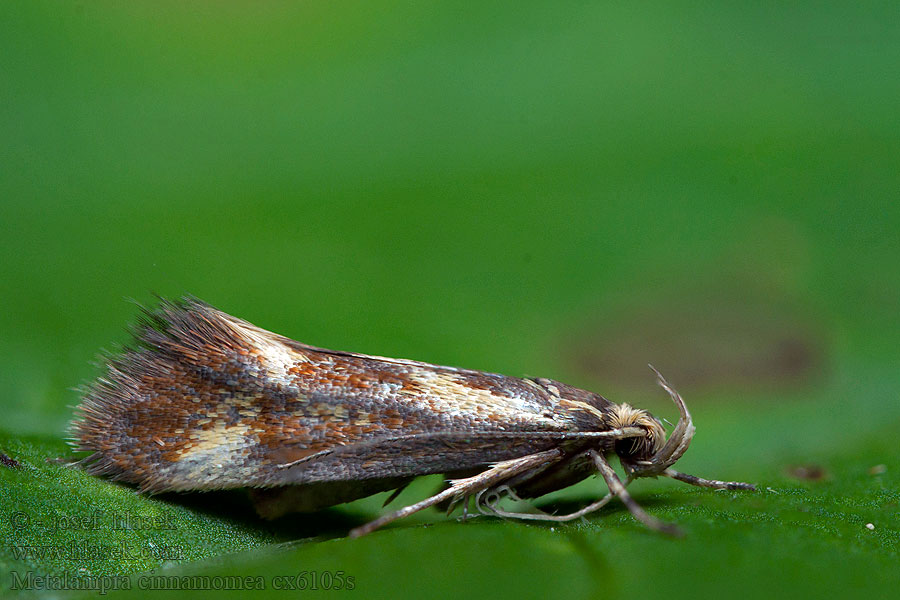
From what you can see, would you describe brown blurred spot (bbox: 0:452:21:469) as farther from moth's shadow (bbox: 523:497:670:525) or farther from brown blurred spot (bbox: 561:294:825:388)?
brown blurred spot (bbox: 561:294:825:388)

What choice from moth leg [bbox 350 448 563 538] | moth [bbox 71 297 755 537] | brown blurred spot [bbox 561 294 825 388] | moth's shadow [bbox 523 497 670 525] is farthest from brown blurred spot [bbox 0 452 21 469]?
brown blurred spot [bbox 561 294 825 388]

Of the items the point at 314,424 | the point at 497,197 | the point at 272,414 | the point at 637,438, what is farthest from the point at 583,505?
the point at 497,197

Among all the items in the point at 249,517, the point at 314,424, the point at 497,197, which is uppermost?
the point at 497,197

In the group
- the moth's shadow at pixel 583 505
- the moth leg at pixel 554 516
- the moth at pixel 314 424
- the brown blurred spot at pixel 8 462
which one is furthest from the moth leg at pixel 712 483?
the brown blurred spot at pixel 8 462

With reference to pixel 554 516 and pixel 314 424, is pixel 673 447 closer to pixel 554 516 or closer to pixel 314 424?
pixel 554 516

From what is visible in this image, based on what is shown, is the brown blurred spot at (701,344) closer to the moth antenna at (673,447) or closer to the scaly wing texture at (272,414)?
the moth antenna at (673,447)
